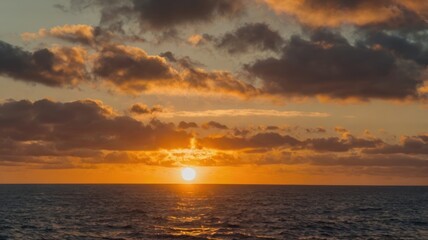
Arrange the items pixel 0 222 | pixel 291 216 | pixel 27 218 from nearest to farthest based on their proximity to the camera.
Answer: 1. pixel 0 222
2. pixel 27 218
3. pixel 291 216

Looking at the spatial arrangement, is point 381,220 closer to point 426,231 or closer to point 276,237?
point 426,231

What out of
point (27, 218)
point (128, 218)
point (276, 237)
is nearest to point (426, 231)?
point (276, 237)

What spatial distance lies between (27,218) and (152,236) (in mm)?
38831

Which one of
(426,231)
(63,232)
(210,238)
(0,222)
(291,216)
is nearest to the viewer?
(210,238)

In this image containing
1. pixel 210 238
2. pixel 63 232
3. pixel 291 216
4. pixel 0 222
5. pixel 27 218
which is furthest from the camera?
pixel 291 216

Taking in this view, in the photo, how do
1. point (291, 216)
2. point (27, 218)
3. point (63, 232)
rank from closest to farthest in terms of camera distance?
point (63, 232), point (27, 218), point (291, 216)

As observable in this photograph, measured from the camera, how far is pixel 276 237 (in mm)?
74062

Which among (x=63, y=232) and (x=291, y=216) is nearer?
(x=63, y=232)

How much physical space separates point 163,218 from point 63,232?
29.8 meters

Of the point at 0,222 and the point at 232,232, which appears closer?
the point at 232,232

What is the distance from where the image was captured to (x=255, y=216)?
108 meters

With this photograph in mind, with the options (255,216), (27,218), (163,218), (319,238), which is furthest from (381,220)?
(27,218)

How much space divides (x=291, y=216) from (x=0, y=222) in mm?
57191

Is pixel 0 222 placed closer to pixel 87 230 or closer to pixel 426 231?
pixel 87 230
